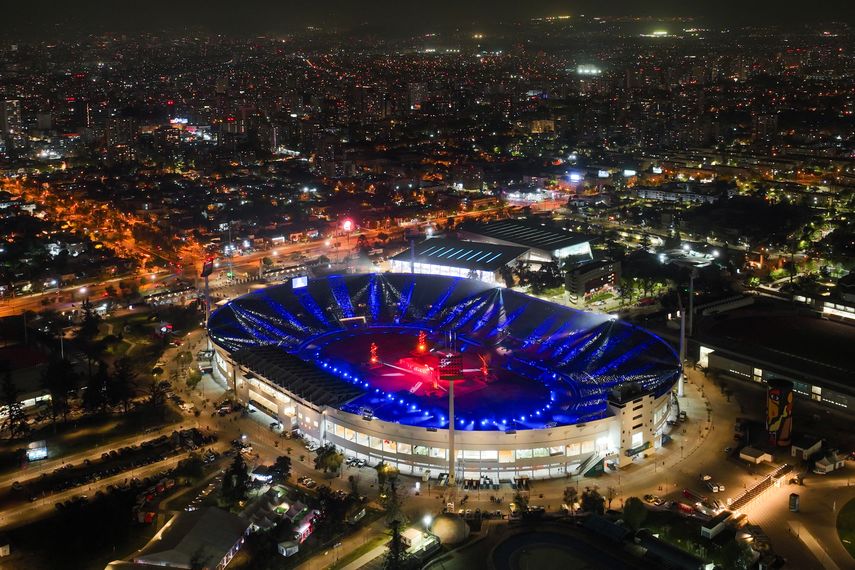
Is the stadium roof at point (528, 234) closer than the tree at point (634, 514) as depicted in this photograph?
No

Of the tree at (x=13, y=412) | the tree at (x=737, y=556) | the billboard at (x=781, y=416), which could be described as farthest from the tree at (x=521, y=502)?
the tree at (x=13, y=412)

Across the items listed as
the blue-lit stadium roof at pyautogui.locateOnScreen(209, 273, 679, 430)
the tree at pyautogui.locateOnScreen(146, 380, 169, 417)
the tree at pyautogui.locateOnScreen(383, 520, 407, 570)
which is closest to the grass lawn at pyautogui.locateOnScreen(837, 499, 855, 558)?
the blue-lit stadium roof at pyautogui.locateOnScreen(209, 273, 679, 430)

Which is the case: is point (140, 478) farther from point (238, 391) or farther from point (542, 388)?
point (542, 388)

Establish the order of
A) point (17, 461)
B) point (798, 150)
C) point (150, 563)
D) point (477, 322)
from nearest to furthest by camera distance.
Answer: point (150, 563) < point (17, 461) < point (477, 322) < point (798, 150)

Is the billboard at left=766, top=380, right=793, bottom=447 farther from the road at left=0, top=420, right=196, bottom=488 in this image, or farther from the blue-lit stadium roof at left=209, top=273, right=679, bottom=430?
the road at left=0, top=420, right=196, bottom=488

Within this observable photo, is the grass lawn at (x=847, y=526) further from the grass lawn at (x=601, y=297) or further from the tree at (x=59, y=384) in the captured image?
the tree at (x=59, y=384)

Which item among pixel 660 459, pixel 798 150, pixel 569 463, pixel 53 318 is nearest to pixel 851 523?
pixel 660 459

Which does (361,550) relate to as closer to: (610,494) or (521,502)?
(521,502)
